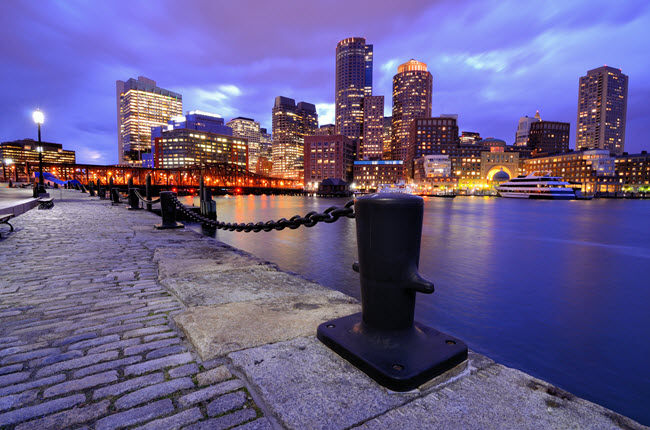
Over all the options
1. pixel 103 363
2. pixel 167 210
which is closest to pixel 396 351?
pixel 103 363

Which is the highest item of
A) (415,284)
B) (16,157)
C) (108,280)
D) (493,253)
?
(16,157)

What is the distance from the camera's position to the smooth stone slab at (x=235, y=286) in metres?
3.52

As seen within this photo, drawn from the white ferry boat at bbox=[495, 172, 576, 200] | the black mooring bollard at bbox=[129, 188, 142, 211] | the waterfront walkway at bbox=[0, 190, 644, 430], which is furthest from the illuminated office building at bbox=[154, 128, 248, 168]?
the waterfront walkway at bbox=[0, 190, 644, 430]

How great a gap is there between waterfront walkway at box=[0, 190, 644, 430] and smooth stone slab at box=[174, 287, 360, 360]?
2 cm

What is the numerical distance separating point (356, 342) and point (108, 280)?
13.0 feet

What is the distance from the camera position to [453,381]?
1.92m

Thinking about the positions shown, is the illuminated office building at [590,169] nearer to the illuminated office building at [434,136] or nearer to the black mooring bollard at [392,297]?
the illuminated office building at [434,136]

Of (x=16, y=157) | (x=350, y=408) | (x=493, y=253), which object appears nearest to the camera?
(x=350, y=408)

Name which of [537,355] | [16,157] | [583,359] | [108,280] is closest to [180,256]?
[108,280]

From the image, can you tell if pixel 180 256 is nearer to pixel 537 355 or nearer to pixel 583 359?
pixel 537 355

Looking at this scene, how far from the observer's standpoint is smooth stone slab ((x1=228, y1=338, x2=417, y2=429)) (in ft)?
5.24

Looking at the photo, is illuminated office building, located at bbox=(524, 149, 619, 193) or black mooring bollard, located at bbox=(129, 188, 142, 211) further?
illuminated office building, located at bbox=(524, 149, 619, 193)

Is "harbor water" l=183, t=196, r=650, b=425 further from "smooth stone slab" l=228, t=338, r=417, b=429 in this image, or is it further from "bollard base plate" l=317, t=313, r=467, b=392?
"smooth stone slab" l=228, t=338, r=417, b=429

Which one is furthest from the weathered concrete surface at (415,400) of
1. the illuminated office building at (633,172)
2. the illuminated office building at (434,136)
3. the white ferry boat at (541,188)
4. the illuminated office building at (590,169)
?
the illuminated office building at (633,172)
